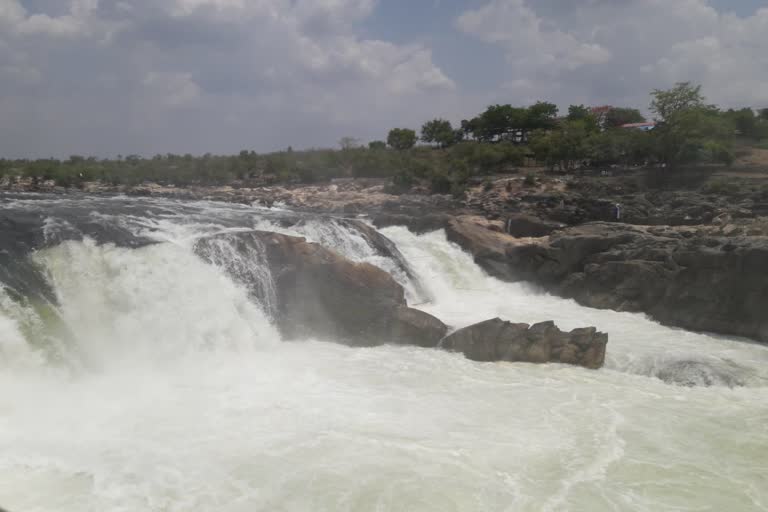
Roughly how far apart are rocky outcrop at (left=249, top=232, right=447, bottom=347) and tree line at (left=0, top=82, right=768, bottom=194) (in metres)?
A: 20.3

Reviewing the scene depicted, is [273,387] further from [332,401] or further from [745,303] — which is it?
[745,303]

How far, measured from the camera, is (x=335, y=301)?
12555mm

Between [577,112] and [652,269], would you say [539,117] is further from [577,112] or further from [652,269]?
[652,269]

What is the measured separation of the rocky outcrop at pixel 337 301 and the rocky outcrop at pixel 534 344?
1.04m

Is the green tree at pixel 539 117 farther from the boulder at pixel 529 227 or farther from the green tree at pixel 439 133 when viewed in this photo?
the boulder at pixel 529 227

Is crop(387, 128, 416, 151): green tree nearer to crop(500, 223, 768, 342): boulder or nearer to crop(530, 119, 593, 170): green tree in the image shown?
crop(530, 119, 593, 170): green tree

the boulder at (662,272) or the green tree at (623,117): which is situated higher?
the green tree at (623,117)

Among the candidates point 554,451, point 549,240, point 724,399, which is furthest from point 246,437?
point 549,240

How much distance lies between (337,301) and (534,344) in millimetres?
4418

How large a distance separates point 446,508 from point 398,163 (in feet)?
116

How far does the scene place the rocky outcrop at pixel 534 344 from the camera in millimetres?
10906

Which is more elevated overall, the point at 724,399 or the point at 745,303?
the point at 745,303

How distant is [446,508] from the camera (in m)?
6.13

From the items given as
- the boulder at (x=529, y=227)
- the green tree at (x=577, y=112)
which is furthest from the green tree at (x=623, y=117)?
the boulder at (x=529, y=227)
